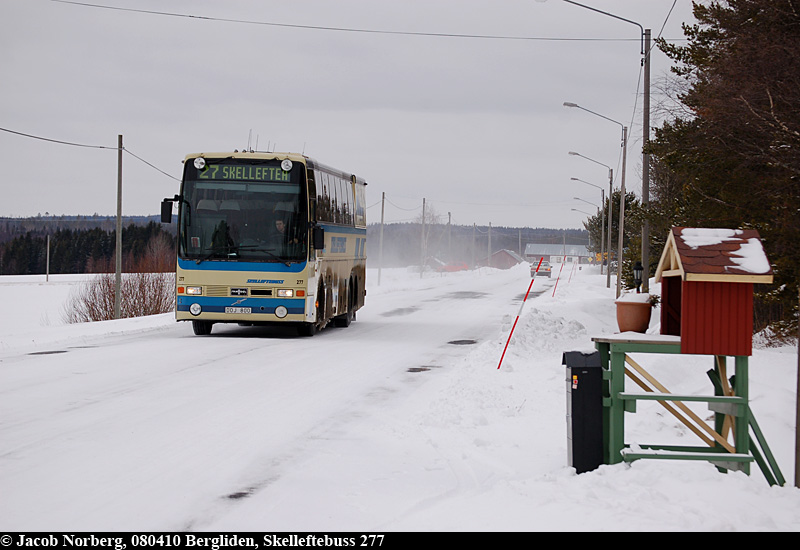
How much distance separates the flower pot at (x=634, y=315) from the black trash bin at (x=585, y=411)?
3.00 feet

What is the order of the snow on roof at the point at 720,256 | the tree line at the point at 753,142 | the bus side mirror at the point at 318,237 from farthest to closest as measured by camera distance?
the bus side mirror at the point at 318,237, the tree line at the point at 753,142, the snow on roof at the point at 720,256

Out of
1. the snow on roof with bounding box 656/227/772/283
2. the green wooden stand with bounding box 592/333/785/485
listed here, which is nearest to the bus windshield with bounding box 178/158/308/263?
the snow on roof with bounding box 656/227/772/283

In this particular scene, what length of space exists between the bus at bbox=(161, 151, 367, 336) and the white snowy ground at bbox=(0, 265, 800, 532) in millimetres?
1882

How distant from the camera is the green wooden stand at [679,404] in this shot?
695 centimetres

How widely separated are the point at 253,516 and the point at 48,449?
293 cm

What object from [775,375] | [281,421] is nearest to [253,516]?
[281,421]

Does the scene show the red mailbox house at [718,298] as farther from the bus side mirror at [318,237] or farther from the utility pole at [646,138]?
the utility pole at [646,138]

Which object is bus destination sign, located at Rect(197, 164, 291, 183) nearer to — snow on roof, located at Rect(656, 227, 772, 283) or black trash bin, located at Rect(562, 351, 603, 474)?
snow on roof, located at Rect(656, 227, 772, 283)

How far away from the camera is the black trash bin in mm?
7090

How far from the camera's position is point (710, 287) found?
280 inches

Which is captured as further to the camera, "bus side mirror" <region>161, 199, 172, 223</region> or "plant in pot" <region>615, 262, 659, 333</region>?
"bus side mirror" <region>161, 199, 172, 223</region>

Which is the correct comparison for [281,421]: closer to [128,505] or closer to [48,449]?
[48,449]

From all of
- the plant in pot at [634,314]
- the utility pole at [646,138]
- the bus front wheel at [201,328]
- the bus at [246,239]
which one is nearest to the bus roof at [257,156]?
the bus at [246,239]

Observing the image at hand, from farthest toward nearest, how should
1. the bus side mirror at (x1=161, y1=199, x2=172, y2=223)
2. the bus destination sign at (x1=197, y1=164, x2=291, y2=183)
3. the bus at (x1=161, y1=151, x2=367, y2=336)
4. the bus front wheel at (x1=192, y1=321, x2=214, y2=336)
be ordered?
1. the bus front wheel at (x1=192, y1=321, x2=214, y2=336)
2. the bus destination sign at (x1=197, y1=164, x2=291, y2=183)
3. the bus at (x1=161, y1=151, x2=367, y2=336)
4. the bus side mirror at (x1=161, y1=199, x2=172, y2=223)
